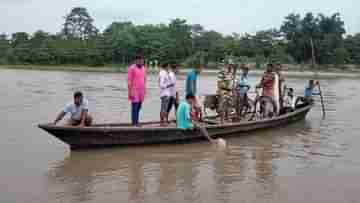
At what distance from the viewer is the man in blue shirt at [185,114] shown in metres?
8.02

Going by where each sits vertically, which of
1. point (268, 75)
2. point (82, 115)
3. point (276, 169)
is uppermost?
point (268, 75)

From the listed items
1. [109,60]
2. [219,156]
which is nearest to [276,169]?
[219,156]

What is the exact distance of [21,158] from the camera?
7492 millimetres

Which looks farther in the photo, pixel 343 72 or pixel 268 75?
pixel 343 72

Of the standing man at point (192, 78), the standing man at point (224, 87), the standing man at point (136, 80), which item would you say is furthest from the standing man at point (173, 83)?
the standing man at point (224, 87)

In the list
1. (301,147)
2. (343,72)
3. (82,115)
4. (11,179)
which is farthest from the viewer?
(343,72)

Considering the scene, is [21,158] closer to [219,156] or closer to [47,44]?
[219,156]

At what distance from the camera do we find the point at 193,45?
60.8 meters

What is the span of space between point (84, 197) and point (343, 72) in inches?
2254

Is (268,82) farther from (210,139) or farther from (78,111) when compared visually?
(78,111)

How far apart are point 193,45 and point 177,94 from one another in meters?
51.9

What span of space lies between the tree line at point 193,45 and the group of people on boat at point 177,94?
43.7 m

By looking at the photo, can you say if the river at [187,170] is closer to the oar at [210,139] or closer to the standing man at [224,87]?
the oar at [210,139]

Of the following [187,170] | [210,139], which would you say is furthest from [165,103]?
[187,170]
